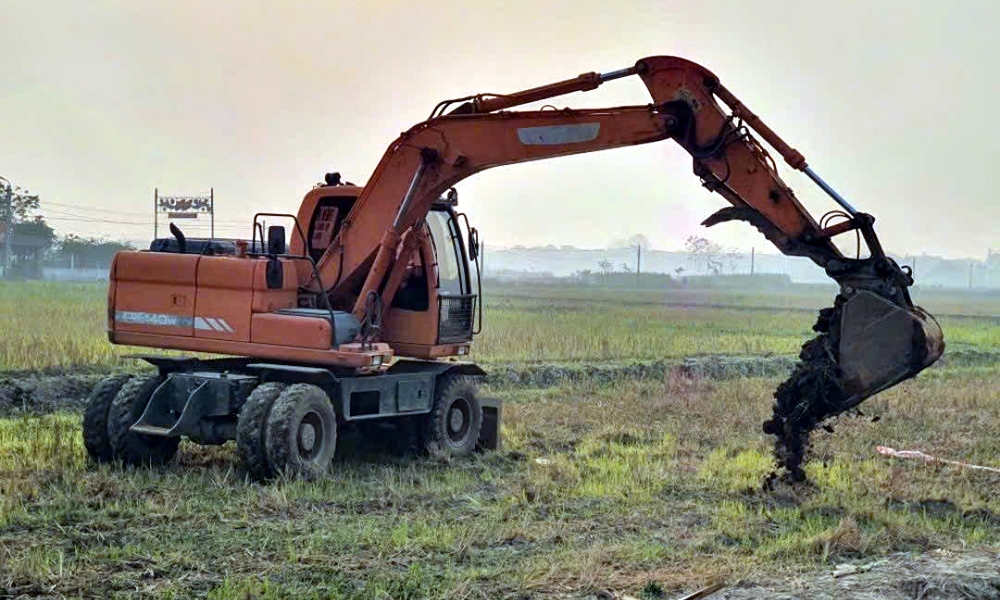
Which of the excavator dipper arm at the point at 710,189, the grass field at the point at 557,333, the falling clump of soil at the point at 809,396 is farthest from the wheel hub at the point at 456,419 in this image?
the grass field at the point at 557,333

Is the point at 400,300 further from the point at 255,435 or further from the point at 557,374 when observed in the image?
the point at 557,374

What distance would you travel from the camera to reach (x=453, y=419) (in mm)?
13211

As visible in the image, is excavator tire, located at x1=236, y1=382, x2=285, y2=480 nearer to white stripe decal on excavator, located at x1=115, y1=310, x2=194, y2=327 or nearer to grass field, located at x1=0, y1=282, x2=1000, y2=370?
white stripe decal on excavator, located at x1=115, y1=310, x2=194, y2=327

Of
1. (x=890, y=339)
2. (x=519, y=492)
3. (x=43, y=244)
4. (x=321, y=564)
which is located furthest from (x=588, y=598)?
(x=43, y=244)

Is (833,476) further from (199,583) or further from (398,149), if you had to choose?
(199,583)

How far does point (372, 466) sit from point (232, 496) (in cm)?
231

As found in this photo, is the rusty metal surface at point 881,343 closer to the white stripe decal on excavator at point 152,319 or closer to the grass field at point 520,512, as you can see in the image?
the grass field at point 520,512

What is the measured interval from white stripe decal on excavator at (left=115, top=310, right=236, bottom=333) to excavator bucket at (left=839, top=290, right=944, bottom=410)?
5796 mm

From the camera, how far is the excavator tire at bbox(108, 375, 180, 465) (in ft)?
37.3

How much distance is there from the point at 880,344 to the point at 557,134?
A: 3.63 m

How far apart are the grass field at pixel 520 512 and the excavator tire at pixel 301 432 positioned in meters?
0.27

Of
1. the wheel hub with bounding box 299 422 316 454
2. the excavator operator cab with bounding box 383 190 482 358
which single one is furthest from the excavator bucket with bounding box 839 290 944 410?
the wheel hub with bounding box 299 422 316 454

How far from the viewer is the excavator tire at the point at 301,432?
1068cm

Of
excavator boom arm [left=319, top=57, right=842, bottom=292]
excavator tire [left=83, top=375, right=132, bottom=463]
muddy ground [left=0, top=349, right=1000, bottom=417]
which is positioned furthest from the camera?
muddy ground [left=0, top=349, right=1000, bottom=417]
